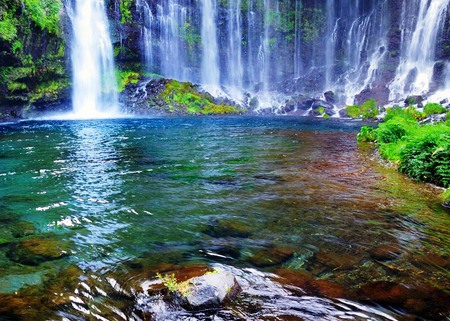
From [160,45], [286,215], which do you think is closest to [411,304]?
[286,215]

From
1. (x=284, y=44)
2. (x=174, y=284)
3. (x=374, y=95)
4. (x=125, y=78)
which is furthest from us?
(x=284, y=44)

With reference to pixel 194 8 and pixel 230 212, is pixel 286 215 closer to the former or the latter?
pixel 230 212

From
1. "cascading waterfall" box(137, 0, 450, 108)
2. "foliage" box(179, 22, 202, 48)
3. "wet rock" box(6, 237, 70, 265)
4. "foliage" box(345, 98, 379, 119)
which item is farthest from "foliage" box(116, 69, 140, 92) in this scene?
"wet rock" box(6, 237, 70, 265)

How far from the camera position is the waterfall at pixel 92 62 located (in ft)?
121

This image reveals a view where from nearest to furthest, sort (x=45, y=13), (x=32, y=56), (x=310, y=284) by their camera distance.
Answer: (x=310, y=284) < (x=32, y=56) < (x=45, y=13)

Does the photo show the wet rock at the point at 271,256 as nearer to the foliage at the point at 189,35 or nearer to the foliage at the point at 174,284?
the foliage at the point at 174,284

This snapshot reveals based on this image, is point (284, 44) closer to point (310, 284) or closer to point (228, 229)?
point (228, 229)

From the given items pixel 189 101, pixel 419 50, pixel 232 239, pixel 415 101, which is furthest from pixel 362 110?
pixel 232 239

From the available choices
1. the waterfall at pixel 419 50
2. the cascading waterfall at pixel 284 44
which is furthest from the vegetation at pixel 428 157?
the cascading waterfall at pixel 284 44

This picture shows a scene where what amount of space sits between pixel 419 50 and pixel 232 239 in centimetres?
4723

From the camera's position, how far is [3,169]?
30.9 ft

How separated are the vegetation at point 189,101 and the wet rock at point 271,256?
3705 centimetres

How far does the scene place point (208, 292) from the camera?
3227 mm

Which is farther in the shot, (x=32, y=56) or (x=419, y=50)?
(x=419, y=50)
